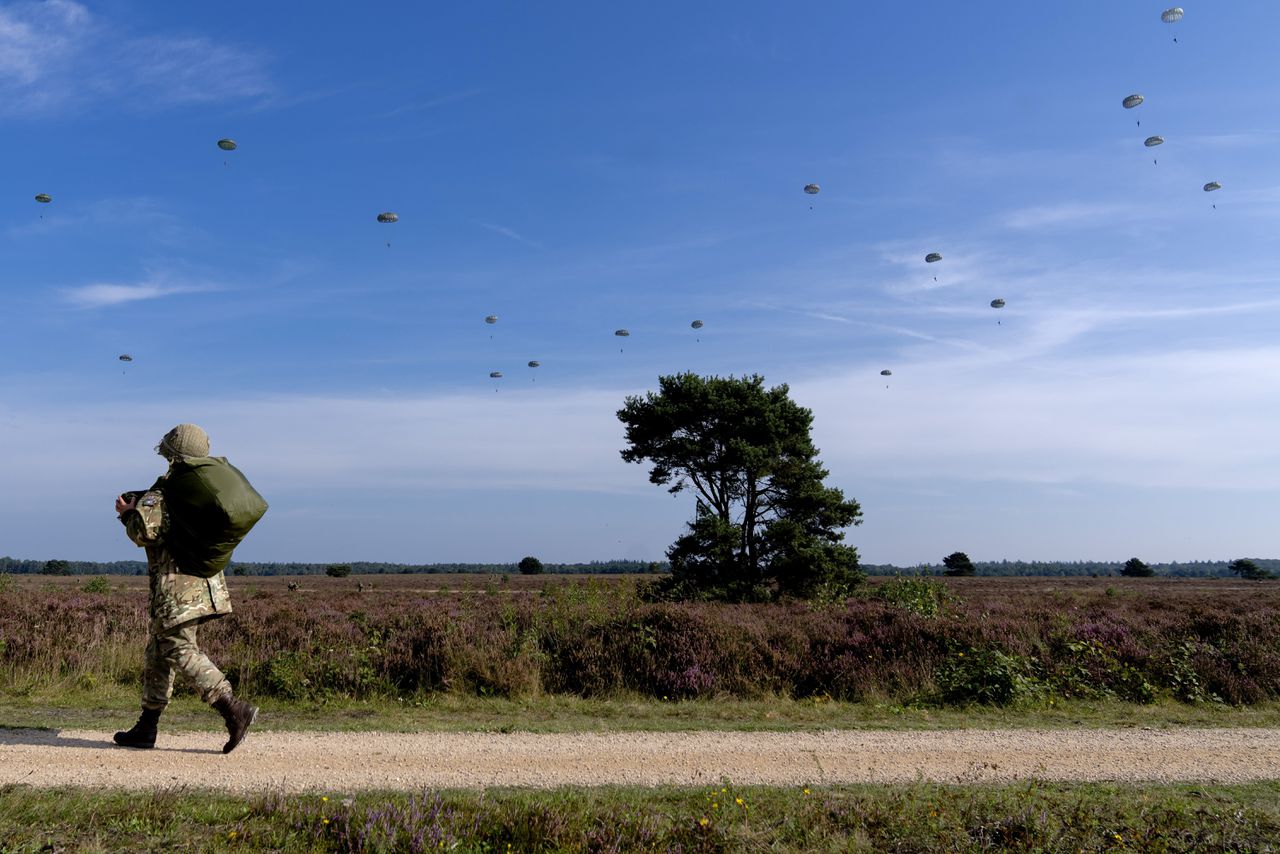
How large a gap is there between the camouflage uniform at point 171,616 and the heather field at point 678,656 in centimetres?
337

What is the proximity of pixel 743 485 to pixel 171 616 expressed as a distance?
988 inches

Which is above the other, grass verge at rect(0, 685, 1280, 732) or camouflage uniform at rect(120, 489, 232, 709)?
camouflage uniform at rect(120, 489, 232, 709)

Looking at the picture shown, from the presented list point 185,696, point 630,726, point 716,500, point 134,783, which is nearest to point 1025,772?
point 630,726

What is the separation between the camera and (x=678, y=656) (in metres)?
12.3

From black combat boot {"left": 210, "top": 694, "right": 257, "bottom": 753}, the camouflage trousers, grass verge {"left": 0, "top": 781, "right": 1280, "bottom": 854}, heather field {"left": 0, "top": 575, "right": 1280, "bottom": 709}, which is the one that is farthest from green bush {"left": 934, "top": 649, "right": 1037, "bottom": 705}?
the camouflage trousers

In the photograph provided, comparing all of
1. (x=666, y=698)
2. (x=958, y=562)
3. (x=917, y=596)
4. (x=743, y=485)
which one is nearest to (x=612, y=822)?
(x=666, y=698)

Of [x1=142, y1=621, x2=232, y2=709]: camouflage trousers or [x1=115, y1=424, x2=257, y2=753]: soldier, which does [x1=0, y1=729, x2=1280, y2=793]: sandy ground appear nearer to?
[x1=115, y1=424, x2=257, y2=753]: soldier

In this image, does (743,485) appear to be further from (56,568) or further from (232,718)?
(56,568)

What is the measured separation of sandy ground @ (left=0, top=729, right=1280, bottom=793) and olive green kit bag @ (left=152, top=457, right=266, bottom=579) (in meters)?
1.68

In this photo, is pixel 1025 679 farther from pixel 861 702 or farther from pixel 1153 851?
pixel 1153 851

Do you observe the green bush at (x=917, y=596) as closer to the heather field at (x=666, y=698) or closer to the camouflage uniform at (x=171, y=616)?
the heather field at (x=666, y=698)

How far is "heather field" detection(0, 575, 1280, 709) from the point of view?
11344 millimetres

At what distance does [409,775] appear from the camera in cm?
679

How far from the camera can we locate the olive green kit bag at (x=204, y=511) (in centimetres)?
692
